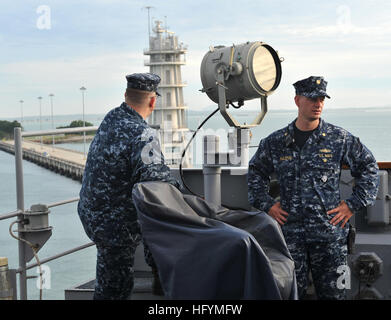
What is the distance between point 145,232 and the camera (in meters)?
2.29

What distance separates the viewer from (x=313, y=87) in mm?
3299

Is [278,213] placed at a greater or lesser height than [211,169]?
lesser

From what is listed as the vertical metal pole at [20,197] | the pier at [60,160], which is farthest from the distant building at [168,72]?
the vertical metal pole at [20,197]

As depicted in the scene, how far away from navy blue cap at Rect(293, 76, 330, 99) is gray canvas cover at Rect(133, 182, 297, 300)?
1.13 metres

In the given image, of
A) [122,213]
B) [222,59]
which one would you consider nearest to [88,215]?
[122,213]

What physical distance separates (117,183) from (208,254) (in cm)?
98

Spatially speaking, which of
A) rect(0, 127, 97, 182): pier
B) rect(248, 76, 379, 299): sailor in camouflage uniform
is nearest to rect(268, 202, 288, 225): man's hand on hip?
rect(248, 76, 379, 299): sailor in camouflage uniform

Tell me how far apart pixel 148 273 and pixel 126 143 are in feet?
5.40

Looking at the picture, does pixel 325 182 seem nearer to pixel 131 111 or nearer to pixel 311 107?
pixel 311 107

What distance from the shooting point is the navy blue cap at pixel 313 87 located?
3293 mm

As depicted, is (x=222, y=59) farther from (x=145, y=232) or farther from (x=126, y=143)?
(x=145, y=232)

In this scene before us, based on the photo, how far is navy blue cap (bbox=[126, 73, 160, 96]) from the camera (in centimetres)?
297

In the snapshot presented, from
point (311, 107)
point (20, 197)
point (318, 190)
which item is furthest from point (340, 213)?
point (20, 197)

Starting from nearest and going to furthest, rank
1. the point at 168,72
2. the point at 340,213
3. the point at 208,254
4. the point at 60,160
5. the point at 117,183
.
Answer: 1. the point at 208,254
2. the point at 117,183
3. the point at 340,213
4. the point at 168,72
5. the point at 60,160
